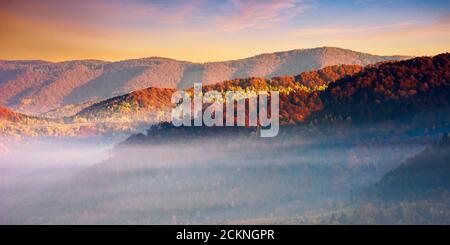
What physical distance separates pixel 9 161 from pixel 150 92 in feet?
53.8

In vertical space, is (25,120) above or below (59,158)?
above

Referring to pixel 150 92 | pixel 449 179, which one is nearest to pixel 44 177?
pixel 150 92

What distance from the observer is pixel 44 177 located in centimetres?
5488

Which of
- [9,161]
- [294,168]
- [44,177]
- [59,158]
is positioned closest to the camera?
[294,168]

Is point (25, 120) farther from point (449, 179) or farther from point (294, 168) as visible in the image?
point (449, 179)

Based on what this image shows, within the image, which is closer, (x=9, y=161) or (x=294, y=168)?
(x=294, y=168)

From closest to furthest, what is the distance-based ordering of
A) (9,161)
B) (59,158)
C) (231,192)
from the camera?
(231,192) < (9,161) < (59,158)
